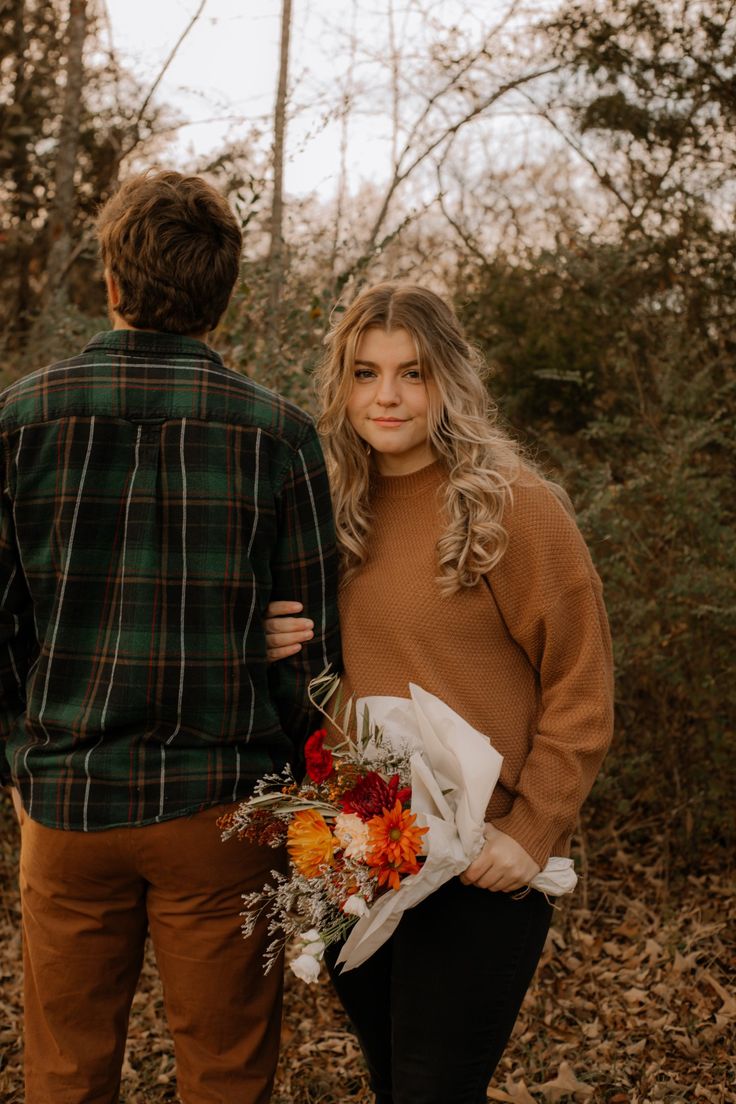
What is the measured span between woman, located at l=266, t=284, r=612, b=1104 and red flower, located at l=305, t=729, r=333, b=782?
0.21 meters

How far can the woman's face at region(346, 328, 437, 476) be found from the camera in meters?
2.34

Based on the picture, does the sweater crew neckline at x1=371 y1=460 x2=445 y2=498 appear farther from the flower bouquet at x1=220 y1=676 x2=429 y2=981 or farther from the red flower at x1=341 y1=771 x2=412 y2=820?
the red flower at x1=341 y1=771 x2=412 y2=820

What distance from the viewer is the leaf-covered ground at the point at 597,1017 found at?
334 cm

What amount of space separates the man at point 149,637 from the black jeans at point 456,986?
0.30 meters

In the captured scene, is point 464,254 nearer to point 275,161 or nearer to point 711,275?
point 711,275

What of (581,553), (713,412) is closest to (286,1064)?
(581,553)

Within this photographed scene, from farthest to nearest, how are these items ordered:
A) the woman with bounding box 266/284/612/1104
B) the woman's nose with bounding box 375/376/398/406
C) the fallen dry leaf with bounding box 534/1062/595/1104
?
the fallen dry leaf with bounding box 534/1062/595/1104 < the woman's nose with bounding box 375/376/398/406 < the woman with bounding box 266/284/612/1104

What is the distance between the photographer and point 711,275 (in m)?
6.31

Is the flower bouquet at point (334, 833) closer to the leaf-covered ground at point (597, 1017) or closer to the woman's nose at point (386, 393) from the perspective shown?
the woman's nose at point (386, 393)

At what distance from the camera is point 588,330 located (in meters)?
6.77

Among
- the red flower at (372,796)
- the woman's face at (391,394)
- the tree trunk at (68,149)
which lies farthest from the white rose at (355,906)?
the tree trunk at (68,149)

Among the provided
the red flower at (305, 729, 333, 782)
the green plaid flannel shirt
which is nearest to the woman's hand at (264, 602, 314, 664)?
the green plaid flannel shirt

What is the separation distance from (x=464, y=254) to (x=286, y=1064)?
5.87 m

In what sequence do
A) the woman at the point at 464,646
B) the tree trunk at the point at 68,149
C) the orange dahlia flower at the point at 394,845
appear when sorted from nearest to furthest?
the orange dahlia flower at the point at 394,845
the woman at the point at 464,646
the tree trunk at the point at 68,149
